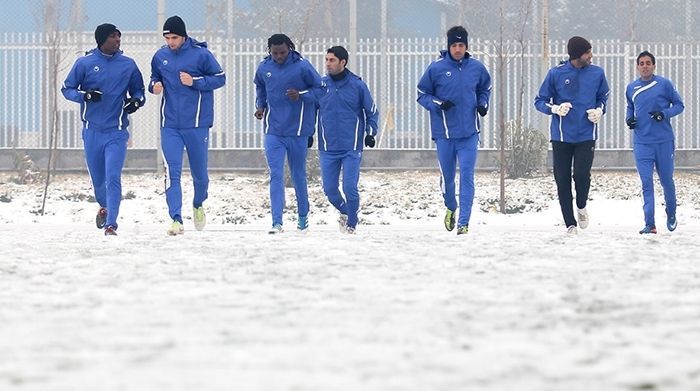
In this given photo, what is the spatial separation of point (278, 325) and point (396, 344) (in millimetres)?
654

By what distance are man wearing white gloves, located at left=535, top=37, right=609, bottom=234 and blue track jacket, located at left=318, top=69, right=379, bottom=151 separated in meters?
1.58

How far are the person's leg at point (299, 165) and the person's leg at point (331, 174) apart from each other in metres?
0.28

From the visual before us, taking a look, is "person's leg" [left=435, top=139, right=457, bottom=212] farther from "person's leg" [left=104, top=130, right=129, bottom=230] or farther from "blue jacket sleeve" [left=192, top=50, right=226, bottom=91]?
"person's leg" [left=104, top=130, right=129, bottom=230]

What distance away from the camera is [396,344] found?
512 centimetres

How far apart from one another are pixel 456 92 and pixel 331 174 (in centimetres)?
141

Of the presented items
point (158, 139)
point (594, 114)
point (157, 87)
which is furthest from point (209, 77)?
point (158, 139)

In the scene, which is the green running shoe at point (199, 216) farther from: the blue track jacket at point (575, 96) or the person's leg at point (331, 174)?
the blue track jacket at point (575, 96)

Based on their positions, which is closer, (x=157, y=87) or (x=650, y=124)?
(x=157, y=87)

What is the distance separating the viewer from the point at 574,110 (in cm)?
1294

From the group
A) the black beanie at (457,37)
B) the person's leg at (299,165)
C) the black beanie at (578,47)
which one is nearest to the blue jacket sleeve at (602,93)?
the black beanie at (578,47)

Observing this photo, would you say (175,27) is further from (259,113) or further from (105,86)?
(259,113)

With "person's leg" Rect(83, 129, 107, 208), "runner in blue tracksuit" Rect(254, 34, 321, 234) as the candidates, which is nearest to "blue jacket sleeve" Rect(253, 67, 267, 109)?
"runner in blue tracksuit" Rect(254, 34, 321, 234)

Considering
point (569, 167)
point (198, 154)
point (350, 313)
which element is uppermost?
point (198, 154)

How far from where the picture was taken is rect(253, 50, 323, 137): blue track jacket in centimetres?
1309
